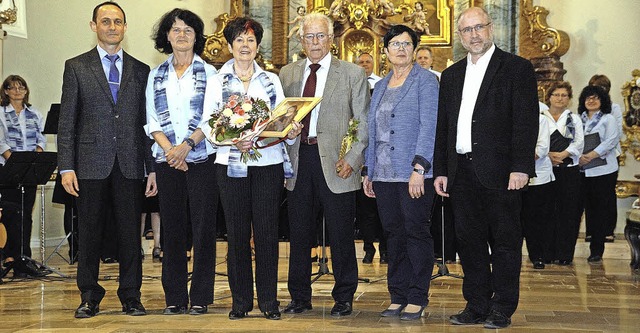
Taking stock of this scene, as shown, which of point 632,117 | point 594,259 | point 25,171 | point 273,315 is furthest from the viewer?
point 632,117

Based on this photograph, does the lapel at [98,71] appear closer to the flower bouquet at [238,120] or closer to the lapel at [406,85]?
the flower bouquet at [238,120]

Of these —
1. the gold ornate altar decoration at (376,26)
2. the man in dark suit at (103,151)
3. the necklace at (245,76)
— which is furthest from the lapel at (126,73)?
the gold ornate altar decoration at (376,26)

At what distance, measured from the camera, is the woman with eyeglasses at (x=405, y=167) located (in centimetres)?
561

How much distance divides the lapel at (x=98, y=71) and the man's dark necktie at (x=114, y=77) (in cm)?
4

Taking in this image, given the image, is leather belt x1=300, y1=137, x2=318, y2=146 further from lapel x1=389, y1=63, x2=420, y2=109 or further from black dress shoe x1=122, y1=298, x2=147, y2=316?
black dress shoe x1=122, y1=298, x2=147, y2=316

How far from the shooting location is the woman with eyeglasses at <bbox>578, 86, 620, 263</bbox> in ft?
31.8

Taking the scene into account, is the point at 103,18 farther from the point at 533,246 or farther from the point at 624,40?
the point at 624,40

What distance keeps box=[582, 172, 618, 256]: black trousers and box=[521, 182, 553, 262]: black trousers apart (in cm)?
63

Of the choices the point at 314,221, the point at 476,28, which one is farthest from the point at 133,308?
the point at 476,28

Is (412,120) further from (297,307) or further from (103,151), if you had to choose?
(103,151)

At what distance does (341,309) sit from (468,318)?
77 cm

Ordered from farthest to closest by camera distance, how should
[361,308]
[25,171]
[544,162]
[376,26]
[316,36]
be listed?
[376,26], [544,162], [25,171], [361,308], [316,36]

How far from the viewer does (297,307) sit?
5.86m

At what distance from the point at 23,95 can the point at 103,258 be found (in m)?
1.81
